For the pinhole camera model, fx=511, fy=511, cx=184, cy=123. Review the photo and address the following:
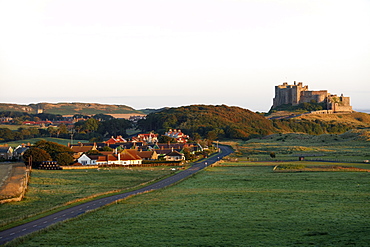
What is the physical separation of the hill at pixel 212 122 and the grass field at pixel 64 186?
8114 centimetres

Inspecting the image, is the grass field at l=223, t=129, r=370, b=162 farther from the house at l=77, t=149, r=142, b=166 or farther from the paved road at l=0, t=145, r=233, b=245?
the paved road at l=0, t=145, r=233, b=245

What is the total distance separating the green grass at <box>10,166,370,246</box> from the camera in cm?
2369

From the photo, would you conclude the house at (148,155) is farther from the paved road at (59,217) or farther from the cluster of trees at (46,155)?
the paved road at (59,217)

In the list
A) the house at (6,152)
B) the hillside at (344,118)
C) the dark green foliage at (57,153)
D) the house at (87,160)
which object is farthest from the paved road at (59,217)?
the hillside at (344,118)

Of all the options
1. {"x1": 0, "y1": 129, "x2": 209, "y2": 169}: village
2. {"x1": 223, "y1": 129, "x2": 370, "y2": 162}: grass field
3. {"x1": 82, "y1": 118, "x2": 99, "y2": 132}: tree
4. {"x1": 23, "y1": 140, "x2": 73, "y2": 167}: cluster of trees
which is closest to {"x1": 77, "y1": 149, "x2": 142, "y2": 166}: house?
{"x1": 0, "y1": 129, "x2": 209, "y2": 169}: village

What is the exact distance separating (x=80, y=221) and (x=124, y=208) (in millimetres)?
5155

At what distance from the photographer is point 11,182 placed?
172ft

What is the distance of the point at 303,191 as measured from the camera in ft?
134

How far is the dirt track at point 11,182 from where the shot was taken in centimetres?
4344

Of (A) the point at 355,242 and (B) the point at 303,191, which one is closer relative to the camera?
(A) the point at 355,242

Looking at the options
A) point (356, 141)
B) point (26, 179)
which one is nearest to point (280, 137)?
point (356, 141)

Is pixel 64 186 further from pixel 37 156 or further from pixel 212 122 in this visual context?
pixel 212 122

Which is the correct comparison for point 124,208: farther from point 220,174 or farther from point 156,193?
point 220,174

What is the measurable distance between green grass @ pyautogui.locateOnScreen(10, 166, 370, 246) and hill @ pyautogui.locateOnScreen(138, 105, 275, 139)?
102 metres
